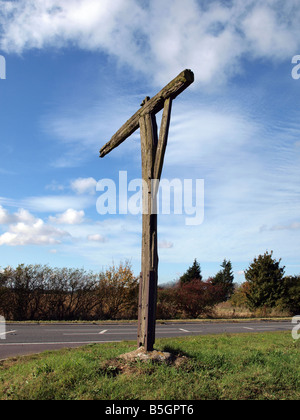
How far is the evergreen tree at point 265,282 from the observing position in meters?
25.9

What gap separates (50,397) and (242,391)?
233 cm

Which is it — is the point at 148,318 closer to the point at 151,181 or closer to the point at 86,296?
the point at 151,181

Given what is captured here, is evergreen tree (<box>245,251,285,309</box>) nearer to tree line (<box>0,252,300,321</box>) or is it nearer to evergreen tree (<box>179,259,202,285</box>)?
tree line (<box>0,252,300,321</box>)

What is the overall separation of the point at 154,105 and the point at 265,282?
911 inches

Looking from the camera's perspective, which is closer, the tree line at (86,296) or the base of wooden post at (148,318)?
the base of wooden post at (148,318)

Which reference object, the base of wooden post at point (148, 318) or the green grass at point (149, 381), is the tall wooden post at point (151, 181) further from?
the green grass at point (149, 381)

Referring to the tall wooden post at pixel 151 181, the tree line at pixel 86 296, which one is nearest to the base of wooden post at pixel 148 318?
the tall wooden post at pixel 151 181

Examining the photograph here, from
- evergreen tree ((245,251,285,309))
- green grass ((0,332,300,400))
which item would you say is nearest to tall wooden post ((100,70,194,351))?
green grass ((0,332,300,400))

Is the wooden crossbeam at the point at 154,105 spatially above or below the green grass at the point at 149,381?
above

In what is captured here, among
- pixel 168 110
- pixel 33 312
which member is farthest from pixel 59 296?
pixel 168 110
